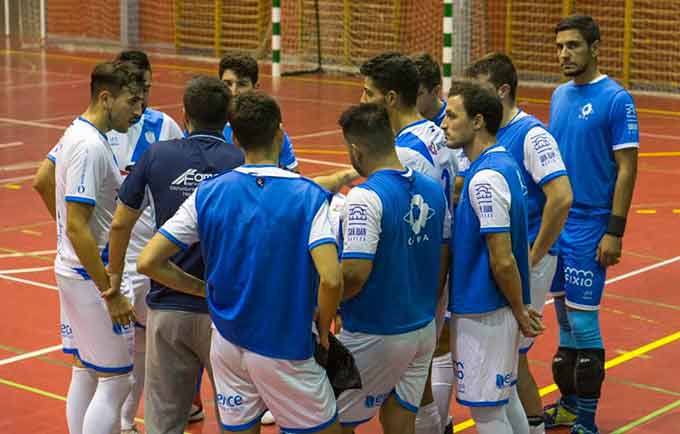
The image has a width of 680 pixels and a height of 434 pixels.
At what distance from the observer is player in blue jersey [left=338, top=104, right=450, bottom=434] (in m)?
5.60

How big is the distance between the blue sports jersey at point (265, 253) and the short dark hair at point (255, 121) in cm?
13

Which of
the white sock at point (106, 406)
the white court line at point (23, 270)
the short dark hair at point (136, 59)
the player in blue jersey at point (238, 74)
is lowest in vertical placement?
the white court line at point (23, 270)

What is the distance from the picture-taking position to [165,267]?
5.63 m

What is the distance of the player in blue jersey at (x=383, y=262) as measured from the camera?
560 cm

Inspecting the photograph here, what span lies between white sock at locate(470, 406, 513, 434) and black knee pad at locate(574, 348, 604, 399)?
1.33 meters

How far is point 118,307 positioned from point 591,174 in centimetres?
296

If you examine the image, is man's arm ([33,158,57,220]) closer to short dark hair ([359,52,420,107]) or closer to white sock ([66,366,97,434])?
white sock ([66,366,97,434])

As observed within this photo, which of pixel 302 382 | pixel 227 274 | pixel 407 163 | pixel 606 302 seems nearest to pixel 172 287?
pixel 227 274

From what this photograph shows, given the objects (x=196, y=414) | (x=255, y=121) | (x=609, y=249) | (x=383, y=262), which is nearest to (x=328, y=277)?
(x=383, y=262)

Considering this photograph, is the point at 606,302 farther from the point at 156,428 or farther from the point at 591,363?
the point at 156,428

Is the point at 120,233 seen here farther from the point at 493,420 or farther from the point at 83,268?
the point at 493,420

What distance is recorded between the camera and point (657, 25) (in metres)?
22.2

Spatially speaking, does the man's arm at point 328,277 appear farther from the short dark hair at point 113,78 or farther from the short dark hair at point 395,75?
the short dark hair at point 113,78

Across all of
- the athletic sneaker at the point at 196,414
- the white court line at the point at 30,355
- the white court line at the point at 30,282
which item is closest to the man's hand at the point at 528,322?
the athletic sneaker at the point at 196,414
